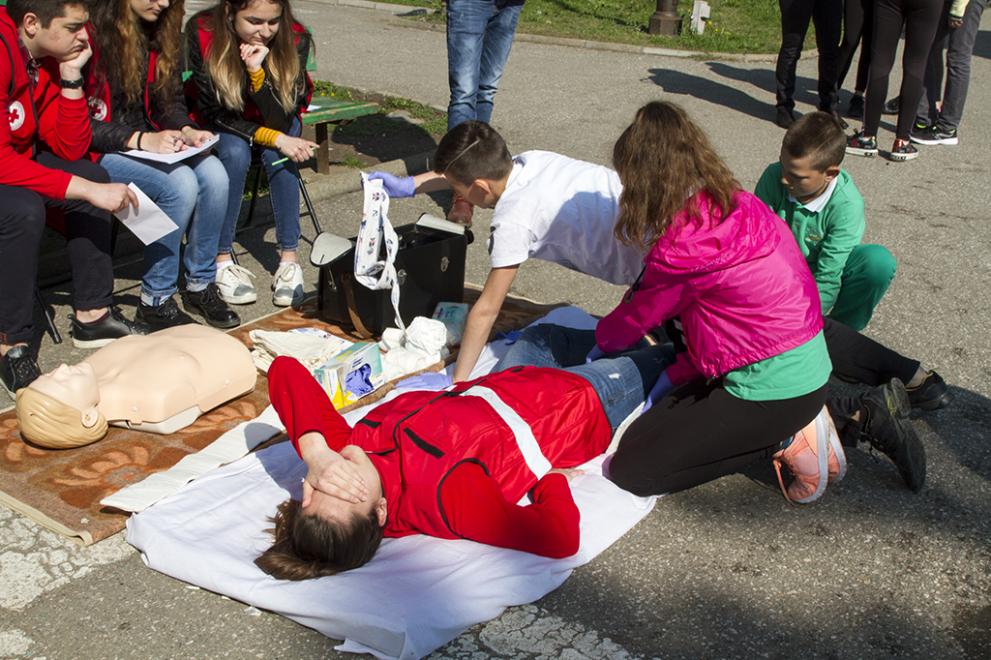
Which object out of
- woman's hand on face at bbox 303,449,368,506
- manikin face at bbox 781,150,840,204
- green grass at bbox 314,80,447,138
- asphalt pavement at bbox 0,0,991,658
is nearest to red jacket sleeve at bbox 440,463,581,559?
asphalt pavement at bbox 0,0,991,658

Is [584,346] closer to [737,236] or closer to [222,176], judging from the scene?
[737,236]

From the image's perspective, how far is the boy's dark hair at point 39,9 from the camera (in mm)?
3896

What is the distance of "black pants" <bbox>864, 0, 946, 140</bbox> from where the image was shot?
23.8ft

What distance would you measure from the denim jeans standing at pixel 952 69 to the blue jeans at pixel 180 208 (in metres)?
5.75

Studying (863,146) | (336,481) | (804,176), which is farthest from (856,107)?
(336,481)

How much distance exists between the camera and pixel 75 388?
3.48m

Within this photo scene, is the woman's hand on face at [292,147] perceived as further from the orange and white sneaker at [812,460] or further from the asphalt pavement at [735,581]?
the orange and white sneaker at [812,460]

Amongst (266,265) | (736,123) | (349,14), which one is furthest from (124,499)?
(349,14)

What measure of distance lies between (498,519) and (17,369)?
2.12 m

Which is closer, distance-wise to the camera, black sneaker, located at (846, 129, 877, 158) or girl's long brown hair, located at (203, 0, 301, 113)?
girl's long brown hair, located at (203, 0, 301, 113)

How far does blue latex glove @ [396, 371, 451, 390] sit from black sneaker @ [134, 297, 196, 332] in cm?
115

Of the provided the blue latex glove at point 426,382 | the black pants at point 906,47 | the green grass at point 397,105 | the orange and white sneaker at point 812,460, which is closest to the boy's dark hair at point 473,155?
the blue latex glove at point 426,382

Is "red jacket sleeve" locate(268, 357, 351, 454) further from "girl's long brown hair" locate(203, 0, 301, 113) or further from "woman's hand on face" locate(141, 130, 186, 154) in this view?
"girl's long brown hair" locate(203, 0, 301, 113)

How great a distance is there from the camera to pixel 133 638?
2.75 meters
